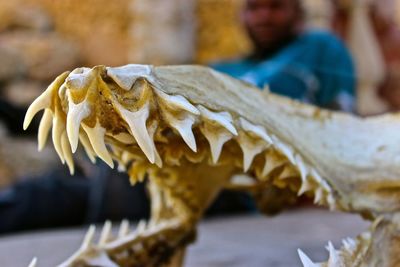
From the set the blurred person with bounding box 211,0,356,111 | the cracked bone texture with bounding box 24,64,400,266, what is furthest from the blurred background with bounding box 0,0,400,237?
the cracked bone texture with bounding box 24,64,400,266

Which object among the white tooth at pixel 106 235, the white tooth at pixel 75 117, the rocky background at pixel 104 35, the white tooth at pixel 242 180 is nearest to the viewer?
the white tooth at pixel 75 117

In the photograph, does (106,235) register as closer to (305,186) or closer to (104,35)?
(305,186)

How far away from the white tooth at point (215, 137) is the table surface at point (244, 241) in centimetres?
85

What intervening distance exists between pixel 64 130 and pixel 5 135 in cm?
326

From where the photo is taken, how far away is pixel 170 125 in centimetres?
79

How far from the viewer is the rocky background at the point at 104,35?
15.3 ft

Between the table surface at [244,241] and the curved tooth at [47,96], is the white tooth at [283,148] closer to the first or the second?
the curved tooth at [47,96]

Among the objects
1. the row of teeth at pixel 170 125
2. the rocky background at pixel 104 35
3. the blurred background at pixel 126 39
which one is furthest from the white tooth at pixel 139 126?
the rocky background at pixel 104 35

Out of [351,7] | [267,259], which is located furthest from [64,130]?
[351,7]

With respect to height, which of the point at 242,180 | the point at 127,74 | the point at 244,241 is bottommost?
the point at 244,241

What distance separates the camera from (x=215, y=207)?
8.82 ft

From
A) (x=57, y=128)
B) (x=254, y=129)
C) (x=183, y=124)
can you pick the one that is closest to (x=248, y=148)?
(x=254, y=129)

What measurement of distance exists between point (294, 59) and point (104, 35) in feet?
8.36

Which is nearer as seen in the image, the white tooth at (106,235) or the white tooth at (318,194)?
the white tooth at (318,194)
